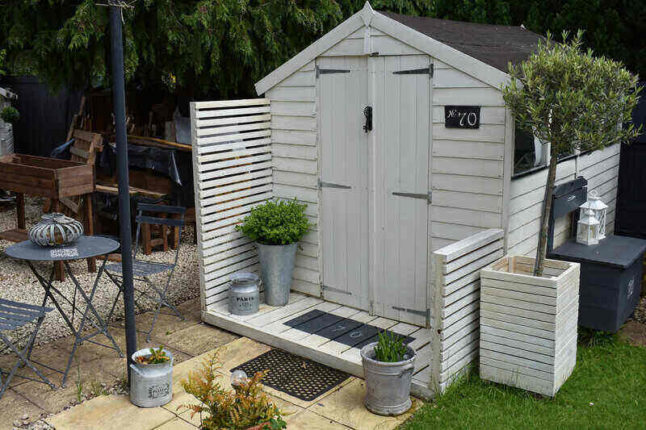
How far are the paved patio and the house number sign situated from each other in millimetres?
2229

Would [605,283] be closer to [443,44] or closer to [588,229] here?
[588,229]

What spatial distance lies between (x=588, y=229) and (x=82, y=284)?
552 cm

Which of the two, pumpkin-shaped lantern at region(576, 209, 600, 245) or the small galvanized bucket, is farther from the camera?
pumpkin-shaped lantern at region(576, 209, 600, 245)

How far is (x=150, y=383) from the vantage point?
4.83 metres

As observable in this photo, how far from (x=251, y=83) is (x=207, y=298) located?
4241 millimetres

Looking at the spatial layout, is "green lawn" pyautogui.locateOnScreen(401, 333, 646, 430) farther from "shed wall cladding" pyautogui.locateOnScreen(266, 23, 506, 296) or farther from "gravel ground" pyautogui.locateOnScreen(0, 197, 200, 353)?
"gravel ground" pyautogui.locateOnScreen(0, 197, 200, 353)

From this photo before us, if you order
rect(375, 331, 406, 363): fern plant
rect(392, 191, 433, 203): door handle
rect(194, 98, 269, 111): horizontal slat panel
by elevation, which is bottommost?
rect(375, 331, 406, 363): fern plant

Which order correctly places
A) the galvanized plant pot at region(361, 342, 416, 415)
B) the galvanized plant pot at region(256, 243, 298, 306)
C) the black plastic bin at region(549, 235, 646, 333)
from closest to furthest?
the galvanized plant pot at region(361, 342, 416, 415) → the black plastic bin at region(549, 235, 646, 333) → the galvanized plant pot at region(256, 243, 298, 306)

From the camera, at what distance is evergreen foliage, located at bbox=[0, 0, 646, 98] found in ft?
27.5

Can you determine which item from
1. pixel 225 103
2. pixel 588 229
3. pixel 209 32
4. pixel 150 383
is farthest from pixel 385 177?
pixel 209 32

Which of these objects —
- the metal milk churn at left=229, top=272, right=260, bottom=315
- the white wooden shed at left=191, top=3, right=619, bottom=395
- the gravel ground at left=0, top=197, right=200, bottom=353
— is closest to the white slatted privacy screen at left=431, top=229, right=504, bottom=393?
the white wooden shed at left=191, top=3, right=619, bottom=395

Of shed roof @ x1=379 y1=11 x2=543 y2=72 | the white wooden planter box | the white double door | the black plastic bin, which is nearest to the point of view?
the white wooden planter box

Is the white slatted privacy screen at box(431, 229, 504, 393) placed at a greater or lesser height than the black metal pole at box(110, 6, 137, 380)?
lesser

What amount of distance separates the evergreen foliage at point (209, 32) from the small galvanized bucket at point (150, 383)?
182 inches
